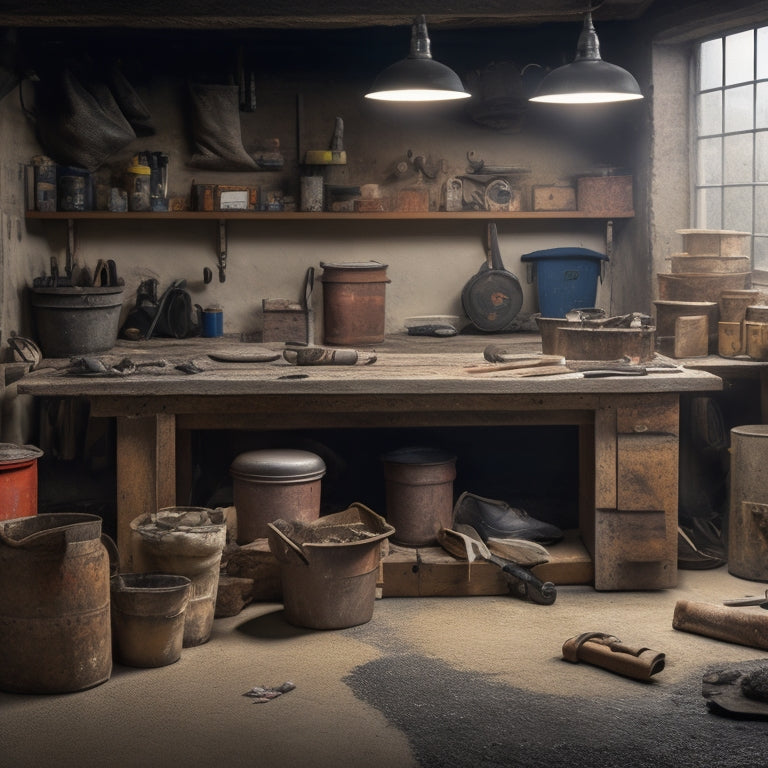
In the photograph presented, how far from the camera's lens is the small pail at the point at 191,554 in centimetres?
420

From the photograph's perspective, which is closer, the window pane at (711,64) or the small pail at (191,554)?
the small pail at (191,554)

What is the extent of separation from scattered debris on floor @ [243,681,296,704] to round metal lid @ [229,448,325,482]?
110 cm

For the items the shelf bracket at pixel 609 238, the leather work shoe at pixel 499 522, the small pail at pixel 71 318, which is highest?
the shelf bracket at pixel 609 238

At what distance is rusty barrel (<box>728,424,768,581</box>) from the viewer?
5.03m

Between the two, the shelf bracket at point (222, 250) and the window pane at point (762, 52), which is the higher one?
the window pane at point (762, 52)

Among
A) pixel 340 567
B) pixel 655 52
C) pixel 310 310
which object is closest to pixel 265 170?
pixel 310 310

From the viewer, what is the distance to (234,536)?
16.8 feet

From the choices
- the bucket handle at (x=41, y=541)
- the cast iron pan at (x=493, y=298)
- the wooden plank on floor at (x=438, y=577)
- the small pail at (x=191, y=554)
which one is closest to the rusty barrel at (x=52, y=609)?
the bucket handle at (x=41, y=541)

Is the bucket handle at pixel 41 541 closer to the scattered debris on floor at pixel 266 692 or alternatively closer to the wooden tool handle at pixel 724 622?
the scattered debris on floor at pixel 266 692

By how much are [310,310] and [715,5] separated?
8.48ft

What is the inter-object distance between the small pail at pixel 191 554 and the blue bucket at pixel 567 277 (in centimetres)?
298

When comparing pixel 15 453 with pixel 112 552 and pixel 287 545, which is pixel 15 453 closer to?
pixel 112 552

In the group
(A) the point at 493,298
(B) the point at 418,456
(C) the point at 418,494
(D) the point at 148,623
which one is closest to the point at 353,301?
(A) the point at 493,298

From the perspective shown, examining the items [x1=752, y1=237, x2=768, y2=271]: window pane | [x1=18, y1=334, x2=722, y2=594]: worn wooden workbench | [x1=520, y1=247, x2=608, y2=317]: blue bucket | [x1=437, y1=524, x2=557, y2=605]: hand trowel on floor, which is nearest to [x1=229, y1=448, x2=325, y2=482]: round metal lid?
[x1=18, y1=334, x2=722, y2=594]: worn wooden workbench
